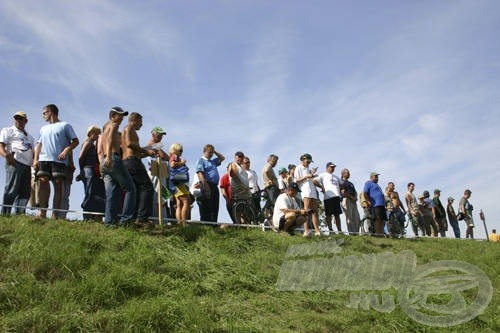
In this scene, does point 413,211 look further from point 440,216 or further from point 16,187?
point 16,187

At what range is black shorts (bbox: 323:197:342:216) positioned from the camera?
1256 cm

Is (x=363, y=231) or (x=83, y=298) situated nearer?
(x=83, y=298)

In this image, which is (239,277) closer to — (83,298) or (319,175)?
(83,298)

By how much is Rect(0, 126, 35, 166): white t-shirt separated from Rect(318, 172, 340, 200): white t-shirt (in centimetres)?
753

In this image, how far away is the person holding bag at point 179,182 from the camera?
9812 mm

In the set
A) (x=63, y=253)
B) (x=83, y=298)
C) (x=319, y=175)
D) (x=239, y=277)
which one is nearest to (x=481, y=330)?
(x=239, y=277)

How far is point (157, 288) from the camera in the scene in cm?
570

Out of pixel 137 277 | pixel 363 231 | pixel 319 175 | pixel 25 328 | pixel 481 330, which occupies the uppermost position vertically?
pixel 319 175

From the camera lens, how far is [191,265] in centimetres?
663

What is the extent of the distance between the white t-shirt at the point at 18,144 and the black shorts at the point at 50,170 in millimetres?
559

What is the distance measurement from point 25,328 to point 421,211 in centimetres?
1462

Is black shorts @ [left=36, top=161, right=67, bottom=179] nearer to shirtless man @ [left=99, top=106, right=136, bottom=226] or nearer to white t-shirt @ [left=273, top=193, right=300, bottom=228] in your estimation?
shirtless man @ [left=99, top=106, right=136, bottom=226]

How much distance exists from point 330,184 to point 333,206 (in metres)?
0.65

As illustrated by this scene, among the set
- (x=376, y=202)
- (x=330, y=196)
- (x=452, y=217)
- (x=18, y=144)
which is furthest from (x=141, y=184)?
(x=452, y=217)
